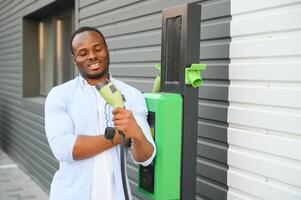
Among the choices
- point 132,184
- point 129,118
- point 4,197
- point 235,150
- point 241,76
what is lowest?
point 4,197

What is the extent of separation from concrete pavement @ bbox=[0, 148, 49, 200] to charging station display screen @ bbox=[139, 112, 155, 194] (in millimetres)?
4488

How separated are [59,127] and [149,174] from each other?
1.90 feet

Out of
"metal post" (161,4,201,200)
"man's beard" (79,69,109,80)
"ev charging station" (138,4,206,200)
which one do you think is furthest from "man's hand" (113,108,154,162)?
"man's beard" (79,69,109,80)

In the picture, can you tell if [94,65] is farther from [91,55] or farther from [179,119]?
[179,119]

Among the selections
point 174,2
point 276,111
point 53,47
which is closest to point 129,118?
point 276,111

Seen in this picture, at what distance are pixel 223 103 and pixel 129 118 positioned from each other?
0.97 m

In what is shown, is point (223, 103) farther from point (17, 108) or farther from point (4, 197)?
point (17, 108)

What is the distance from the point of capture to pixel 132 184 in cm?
427

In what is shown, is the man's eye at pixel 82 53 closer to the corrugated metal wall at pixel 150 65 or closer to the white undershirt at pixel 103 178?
the white undershirt at pixel 103 178

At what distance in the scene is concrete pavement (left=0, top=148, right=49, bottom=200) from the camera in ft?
22.3

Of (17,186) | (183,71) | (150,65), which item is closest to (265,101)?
(183,71)

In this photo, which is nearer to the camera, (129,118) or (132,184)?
(129,118)

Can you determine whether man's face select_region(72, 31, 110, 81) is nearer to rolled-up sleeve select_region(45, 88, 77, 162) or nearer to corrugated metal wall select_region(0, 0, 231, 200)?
rolled-up sleeve select_region(45, 88, 77, 162)

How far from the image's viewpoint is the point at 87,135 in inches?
92.3
